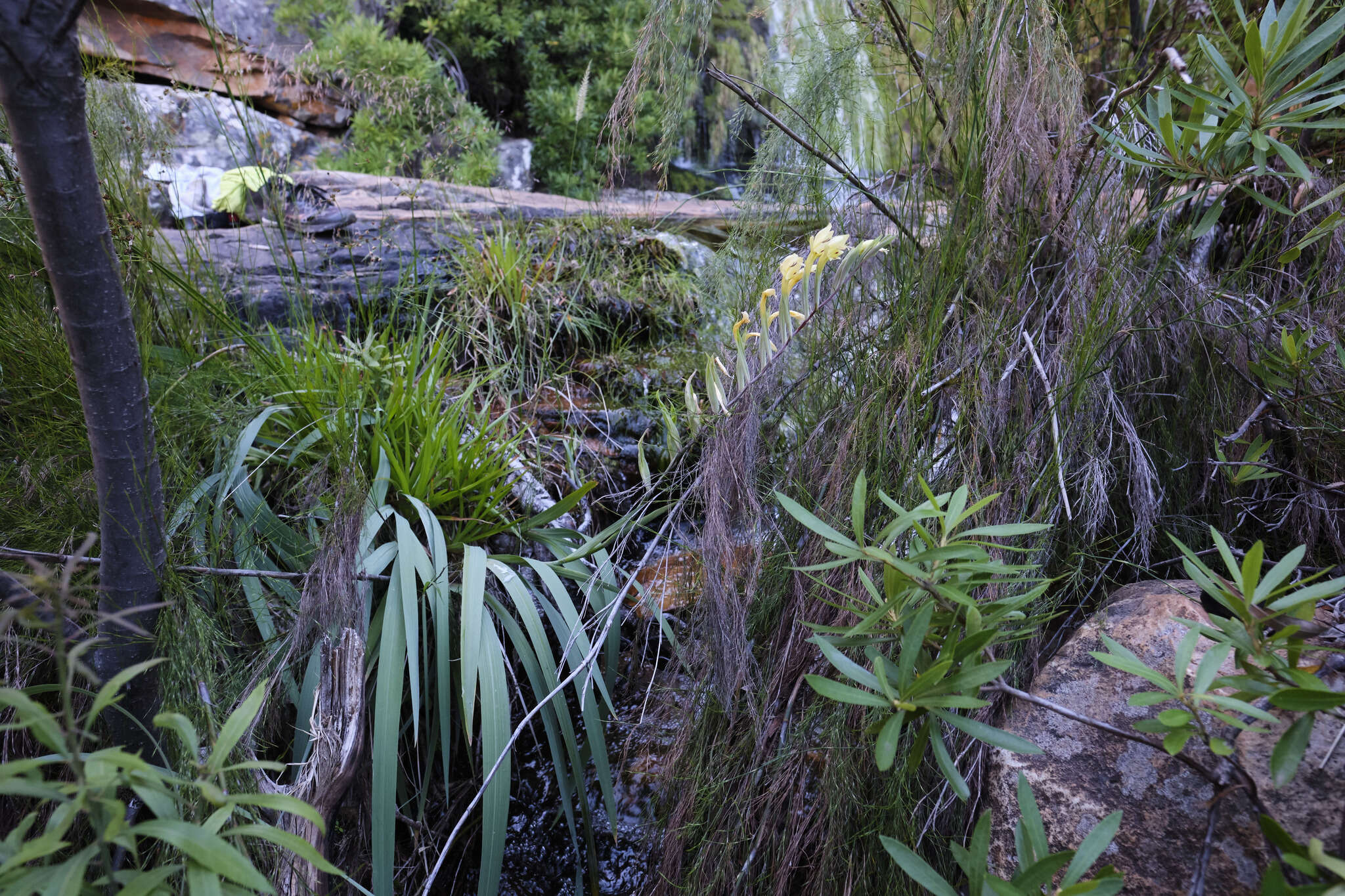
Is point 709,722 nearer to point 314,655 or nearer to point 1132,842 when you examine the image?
point 1132,842

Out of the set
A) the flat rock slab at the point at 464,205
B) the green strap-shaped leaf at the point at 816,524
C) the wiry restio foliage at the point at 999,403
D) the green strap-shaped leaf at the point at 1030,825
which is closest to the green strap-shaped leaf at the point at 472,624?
the wiry restio foliage at the point at 999,403

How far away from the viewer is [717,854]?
1.17 meters

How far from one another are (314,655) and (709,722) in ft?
2.55

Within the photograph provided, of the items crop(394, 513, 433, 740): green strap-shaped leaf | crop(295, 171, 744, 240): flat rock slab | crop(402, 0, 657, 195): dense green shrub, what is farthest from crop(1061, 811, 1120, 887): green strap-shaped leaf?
crop(402, 0, 657, 195): dense green shrub

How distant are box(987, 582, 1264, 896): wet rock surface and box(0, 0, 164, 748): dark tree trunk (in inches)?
46.3

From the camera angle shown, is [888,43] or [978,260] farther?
[888,43]

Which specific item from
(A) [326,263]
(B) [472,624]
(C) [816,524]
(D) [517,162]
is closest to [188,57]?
(D) [517,162]

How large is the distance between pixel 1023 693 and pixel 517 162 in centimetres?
615

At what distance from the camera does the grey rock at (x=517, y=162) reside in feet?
19.3

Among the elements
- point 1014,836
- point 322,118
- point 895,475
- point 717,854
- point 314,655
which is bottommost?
point 717,854

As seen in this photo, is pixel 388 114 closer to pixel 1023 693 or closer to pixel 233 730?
pixel 233 730

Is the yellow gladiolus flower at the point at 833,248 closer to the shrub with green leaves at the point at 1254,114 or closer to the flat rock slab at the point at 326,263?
the shrub with green leaves at the point at 1254,114

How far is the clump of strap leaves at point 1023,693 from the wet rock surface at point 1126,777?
5 cm

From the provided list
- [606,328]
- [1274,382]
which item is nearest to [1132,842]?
[1274,382]
